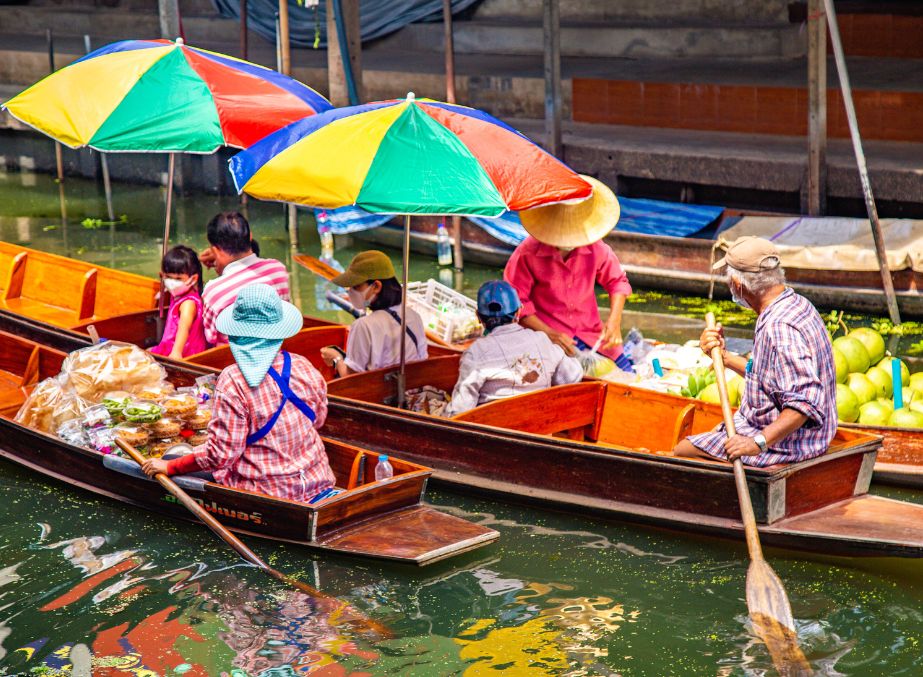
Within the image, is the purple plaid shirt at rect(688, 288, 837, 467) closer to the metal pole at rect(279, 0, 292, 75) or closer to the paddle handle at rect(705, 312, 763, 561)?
the paddle handle at rect(705, 312, 763, 561)

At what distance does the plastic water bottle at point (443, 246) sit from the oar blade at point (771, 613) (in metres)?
6.90

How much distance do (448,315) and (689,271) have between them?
265cm

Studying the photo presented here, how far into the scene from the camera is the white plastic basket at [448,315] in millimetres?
8648

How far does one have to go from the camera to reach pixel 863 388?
A: 685 cm

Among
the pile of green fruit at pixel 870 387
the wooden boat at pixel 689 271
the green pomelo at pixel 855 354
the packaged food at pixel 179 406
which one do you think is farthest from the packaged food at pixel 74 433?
the wooden boat at pixel 689 271

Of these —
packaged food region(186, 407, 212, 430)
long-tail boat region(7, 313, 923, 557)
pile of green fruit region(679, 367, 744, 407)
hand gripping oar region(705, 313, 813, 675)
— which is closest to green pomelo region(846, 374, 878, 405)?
pile of green fruit region(679, 367, 744, 407)

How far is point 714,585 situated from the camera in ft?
18.5

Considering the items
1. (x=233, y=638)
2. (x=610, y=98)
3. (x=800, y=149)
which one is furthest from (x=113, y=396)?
(x=610, y=98)

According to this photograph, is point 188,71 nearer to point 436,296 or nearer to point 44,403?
point 44,403

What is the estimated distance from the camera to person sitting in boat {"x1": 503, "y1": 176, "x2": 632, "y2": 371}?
281 inches

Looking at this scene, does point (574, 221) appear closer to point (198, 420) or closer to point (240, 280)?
point (240, 280)

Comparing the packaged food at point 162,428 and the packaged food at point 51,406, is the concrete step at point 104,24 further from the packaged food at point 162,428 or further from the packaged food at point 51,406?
the packaged food at point 162,428

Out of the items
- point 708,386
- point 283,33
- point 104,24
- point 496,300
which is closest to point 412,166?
point 496,300

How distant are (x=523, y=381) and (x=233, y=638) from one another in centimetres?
213
